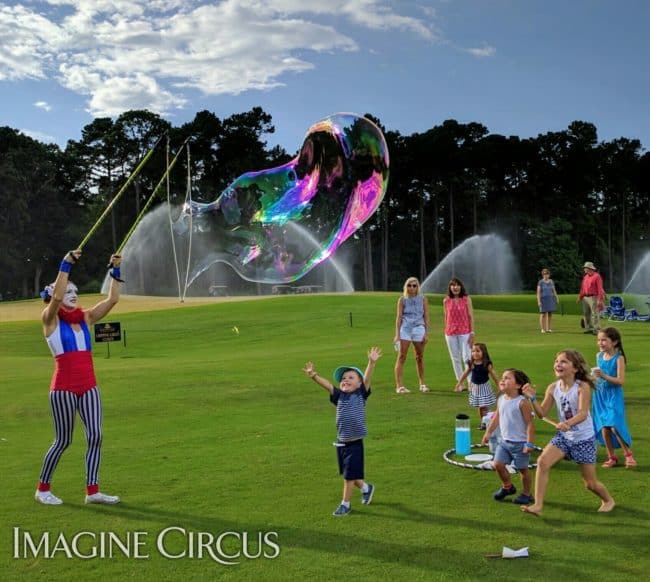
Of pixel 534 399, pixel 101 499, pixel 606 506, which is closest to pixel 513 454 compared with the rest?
pixel 534 399

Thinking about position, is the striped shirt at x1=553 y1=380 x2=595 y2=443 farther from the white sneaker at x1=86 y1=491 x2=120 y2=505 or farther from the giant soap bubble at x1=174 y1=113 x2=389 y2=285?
the giant soap bubble at x1=174 y1=113 x2=389 y2=285

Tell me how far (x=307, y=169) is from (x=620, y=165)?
77.2m

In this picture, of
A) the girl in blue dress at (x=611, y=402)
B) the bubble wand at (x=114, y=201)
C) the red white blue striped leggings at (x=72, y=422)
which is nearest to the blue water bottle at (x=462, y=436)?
the girl in blue dress at (x=611, y=402)

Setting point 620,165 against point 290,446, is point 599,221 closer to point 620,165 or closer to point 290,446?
point 620,165

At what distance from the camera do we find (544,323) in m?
25.7

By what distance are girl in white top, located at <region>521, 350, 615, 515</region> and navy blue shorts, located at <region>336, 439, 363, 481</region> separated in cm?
164

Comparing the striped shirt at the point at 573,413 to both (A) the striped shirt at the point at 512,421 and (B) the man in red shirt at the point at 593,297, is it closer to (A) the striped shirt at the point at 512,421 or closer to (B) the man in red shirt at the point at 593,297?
(A) the striped shirt at the point at 512,421

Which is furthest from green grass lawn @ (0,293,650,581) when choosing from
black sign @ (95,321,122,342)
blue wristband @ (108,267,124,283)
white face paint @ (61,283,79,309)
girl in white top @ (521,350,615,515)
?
black sign @ (95,321,122,342)

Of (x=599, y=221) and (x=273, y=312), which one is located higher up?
(x=599, y=221)

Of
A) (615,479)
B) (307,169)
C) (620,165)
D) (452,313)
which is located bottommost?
(615,479)

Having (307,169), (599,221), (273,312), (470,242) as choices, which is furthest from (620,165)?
(307,169)

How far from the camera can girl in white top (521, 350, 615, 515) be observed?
719cm

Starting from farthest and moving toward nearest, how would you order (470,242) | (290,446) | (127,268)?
(470,242)
(127,268)
(290,446)

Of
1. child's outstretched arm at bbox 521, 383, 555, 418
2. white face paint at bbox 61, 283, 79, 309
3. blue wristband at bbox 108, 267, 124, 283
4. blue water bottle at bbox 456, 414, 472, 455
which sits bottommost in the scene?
blue water bottle at bbox 456, 414, 472, 455
